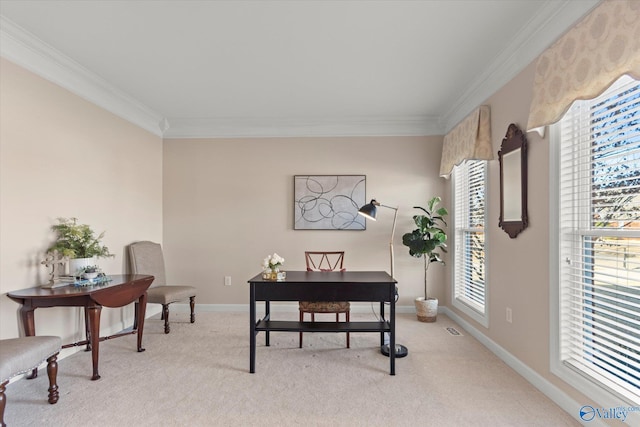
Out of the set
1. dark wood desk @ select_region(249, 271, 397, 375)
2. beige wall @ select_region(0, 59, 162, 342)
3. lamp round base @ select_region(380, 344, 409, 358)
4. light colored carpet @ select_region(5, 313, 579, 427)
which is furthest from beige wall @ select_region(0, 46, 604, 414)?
dark wood desk @ select_region(249, 271, 397, 375)

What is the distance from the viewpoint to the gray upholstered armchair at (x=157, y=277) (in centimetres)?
358

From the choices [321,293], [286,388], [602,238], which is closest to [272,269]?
[321,293]

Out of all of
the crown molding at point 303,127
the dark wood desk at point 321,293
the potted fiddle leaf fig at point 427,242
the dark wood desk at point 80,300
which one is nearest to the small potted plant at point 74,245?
the dark wood desk at point 80,300

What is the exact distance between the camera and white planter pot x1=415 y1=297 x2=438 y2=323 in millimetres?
3994

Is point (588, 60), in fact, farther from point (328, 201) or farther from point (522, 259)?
point (328, 201)

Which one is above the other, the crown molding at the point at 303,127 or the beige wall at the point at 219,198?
the crown molding at the point at 303,127

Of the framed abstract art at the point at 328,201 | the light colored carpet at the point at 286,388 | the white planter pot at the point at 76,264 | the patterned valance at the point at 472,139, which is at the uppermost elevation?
the patterned valance at the point at 472,139

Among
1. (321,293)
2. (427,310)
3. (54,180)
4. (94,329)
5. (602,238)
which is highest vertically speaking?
(54,180)

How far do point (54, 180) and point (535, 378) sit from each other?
4.21 m

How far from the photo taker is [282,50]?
2.70 metres

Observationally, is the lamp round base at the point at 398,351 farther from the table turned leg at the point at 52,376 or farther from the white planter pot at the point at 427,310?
the table turned leg at the point at 52,376

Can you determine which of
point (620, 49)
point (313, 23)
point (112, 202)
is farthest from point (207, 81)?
point (620, 49)

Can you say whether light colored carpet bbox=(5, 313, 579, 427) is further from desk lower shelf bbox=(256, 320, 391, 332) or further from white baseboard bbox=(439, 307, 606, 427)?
desk lower shelf bbox=(256, 320, 391, 332)

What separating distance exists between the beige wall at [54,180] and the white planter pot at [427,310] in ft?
11.5
